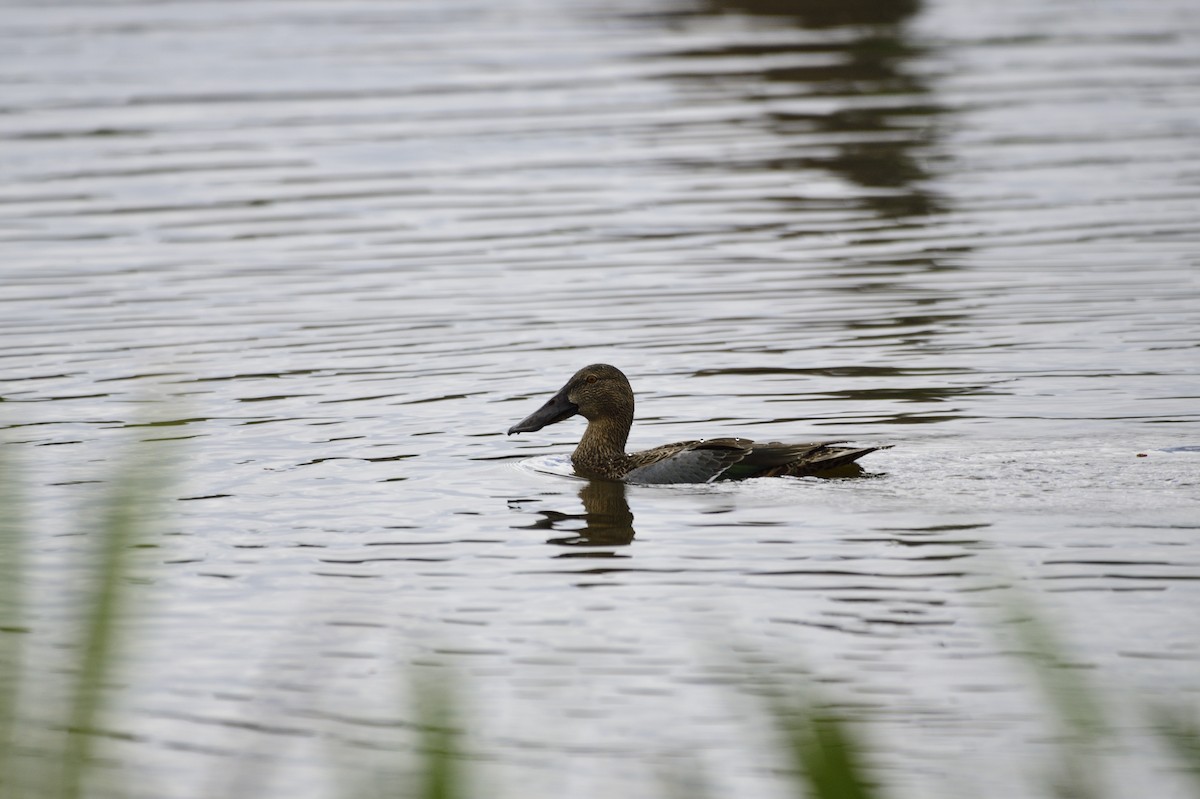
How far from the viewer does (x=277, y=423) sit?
38.5 feet

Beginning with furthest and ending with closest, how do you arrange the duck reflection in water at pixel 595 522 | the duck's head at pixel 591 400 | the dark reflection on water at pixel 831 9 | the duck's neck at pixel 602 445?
the dark reflection on water at pixel 831 9, the duck's head at pixel 591 400, the duck's neck at pixel 602 445, the duck reflection in water at pixel 595 522

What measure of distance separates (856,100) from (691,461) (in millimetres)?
15819

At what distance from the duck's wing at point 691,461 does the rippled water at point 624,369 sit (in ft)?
0.44

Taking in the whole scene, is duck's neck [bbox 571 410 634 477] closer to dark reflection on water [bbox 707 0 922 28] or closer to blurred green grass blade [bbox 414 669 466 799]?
blurred green grass blade [bbox 414 669 466 799]

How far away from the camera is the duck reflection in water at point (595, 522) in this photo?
9.20 meters

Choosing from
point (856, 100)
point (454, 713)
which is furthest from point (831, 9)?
point (454, 713)

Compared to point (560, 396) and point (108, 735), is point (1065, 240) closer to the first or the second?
point (560, 396)

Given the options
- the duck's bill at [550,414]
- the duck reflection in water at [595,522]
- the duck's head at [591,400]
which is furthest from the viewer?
the duck's bill at [550,414]

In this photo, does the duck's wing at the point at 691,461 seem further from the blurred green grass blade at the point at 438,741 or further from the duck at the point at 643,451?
the blurred green grass blade at the point at 438,741

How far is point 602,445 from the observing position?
1090 centimetres

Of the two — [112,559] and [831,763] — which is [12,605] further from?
[831,763]

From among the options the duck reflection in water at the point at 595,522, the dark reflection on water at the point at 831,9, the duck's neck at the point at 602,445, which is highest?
the dark reflection on water at the point at 831,9

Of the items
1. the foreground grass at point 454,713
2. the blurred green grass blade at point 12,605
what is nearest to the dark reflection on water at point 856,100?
the blurred green grass blade at point 12,605

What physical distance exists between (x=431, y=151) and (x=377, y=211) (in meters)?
3.13
